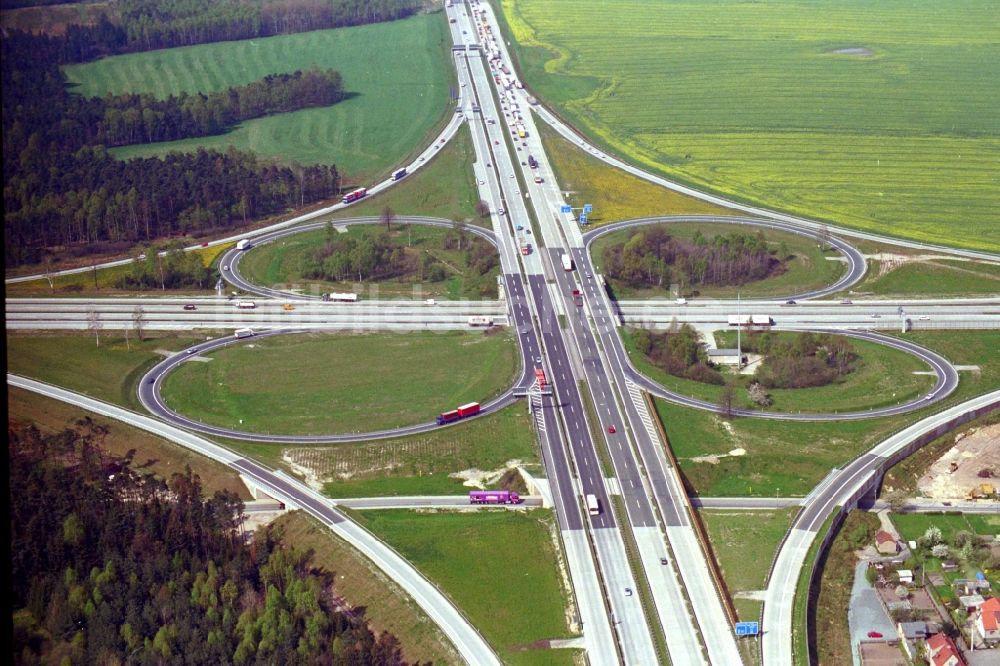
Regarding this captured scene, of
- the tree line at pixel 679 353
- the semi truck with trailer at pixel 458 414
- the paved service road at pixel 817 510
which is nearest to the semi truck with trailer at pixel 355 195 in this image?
the tree line at pixel 679 353

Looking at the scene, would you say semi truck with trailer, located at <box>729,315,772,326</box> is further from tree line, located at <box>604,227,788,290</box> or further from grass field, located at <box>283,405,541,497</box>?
grass field, located at <box>283,405,541,497</box>

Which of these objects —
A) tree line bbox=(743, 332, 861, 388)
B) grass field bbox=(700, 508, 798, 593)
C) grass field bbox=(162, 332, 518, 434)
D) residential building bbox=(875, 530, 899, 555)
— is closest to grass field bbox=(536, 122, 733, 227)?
tree line bbox=(743, 332, 861, 388)

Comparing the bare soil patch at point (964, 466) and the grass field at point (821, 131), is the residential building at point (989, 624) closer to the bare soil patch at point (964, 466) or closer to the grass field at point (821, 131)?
the bare soil patch at point (964, 466)

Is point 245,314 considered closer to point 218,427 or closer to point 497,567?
point 218,427

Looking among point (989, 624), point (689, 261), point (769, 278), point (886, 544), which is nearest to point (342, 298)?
point (689, 261)

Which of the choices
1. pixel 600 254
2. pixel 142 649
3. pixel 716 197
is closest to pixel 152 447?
pixel 142 649

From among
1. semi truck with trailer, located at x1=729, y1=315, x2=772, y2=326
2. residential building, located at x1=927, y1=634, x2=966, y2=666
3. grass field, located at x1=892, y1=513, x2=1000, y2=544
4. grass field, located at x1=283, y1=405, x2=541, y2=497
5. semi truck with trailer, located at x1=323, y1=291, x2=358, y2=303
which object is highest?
semi truck with trailer, located at x1=323, y1=291, x2=358, y2=303

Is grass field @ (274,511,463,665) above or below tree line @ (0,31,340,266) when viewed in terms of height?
below
